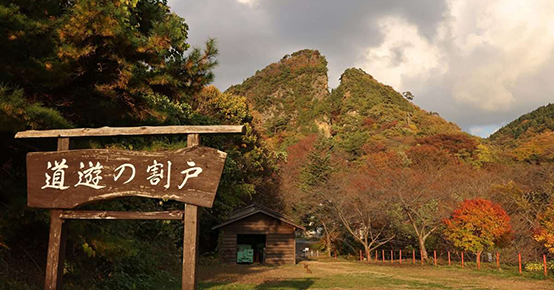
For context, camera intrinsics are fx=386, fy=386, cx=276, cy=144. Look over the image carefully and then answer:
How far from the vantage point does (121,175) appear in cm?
483

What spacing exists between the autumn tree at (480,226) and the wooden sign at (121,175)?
1962 centimetres

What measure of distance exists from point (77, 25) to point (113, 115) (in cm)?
215

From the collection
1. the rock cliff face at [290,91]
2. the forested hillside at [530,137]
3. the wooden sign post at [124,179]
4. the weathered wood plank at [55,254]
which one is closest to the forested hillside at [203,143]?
the forested hillside at [530,137]

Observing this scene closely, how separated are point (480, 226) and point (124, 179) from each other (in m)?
20.4

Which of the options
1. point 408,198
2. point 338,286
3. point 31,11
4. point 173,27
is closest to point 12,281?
point 31,11

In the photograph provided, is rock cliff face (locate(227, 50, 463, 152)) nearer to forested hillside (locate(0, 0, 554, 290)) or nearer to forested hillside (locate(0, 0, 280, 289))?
forested hillside (locate(0, 0, 554, 290))

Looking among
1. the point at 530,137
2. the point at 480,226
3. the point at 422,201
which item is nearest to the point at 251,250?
the point at 422,201

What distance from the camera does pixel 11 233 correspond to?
6430 millimetres

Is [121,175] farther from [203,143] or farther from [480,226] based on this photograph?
[480,226]

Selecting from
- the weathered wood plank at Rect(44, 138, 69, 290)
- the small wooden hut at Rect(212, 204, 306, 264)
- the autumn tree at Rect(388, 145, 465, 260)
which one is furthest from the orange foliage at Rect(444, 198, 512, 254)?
the weathered wood plank at Rect(44, 138, 69, 290)

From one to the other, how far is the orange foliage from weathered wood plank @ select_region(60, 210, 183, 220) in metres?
19.7

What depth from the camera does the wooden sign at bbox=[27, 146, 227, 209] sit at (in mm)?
4582

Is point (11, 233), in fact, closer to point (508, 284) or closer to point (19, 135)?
point (19, 135)

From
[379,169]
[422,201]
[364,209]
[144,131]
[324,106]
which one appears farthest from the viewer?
[324,106]
